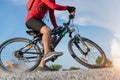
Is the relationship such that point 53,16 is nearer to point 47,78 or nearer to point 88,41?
point 88,41

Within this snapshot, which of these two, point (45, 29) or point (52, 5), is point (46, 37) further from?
point (52, 5)

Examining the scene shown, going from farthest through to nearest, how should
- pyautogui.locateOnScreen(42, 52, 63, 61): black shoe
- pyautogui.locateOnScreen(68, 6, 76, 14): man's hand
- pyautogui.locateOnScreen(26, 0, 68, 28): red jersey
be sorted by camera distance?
pyautogui.locateOnScreen(68, 6, 76, 14): man's hand → pyautogui.locateOnScreen(26, 0, 68, 28): red jersey → pyautogui.locateOnScreen(42, 52, 63, 61): black shoe

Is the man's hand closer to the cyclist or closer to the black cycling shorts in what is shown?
the cyclist

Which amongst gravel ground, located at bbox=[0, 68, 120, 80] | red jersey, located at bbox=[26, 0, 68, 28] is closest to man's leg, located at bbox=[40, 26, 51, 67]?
red jersey, located at bbox=[26, 0, 68, 28]

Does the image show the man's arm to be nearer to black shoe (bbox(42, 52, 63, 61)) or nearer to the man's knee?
the man's knee

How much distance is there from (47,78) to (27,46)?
2863 millimetres

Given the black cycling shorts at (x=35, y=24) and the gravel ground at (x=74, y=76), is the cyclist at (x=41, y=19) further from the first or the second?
the gravel ground at (x=74, y=76)

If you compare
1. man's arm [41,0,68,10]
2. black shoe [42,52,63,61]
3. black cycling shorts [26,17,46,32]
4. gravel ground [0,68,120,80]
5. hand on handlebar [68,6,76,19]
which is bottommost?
gravel ground [0,68,120,80]

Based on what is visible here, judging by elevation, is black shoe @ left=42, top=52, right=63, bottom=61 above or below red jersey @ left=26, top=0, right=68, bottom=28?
below

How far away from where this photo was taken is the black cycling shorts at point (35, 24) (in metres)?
11.3

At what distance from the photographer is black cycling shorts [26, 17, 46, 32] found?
11305 millimetres

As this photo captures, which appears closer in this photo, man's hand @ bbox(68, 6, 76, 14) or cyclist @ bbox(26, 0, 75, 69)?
cyclist @ bbox(26, 0, 75, 69)

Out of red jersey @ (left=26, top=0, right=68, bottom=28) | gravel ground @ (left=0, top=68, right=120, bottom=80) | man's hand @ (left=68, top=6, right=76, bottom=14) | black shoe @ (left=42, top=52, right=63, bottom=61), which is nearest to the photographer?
gravel ground @ (left=0, top=68, right=120, bottom=80)

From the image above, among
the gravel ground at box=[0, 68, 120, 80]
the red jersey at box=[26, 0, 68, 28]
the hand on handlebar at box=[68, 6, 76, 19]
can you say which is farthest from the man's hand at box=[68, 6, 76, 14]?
the gravel ground at box=[0, 68, 120, 80]
